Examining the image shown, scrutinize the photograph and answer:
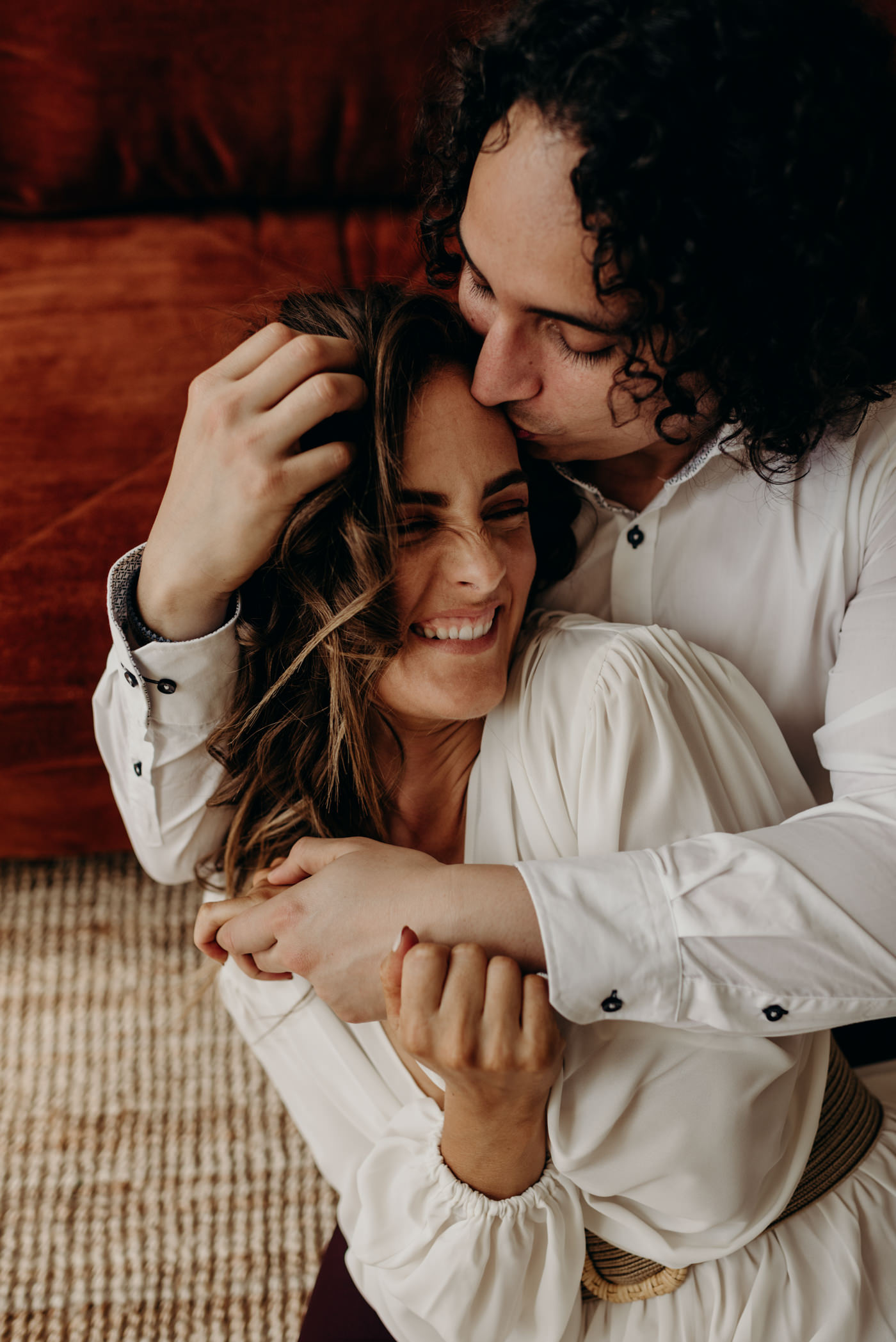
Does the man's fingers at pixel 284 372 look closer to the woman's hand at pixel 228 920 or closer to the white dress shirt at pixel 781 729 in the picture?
the white dress shirt at pixel 781 729

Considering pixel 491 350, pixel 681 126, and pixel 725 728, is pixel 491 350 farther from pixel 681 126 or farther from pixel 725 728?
pixel 725 728

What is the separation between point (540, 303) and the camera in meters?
0.93

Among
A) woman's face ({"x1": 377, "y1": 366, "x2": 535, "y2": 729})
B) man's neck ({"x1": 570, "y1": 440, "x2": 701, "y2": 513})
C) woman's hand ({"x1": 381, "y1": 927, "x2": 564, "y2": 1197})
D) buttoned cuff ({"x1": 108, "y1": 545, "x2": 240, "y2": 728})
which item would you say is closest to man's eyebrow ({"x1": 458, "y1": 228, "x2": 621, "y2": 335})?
woman's face ({"x1": 377, "y1": 366, "x2": 535, "y2": 729})

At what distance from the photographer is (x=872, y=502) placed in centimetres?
112

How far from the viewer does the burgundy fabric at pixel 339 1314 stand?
1.15m

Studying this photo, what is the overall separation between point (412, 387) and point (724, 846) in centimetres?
56

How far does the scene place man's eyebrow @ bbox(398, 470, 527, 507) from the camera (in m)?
1.02

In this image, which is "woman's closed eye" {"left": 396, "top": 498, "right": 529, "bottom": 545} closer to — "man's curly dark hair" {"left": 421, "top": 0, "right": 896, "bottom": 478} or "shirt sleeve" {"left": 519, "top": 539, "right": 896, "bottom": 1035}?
"man's curly dark hair" {"left": 421, "top": 0, "right": 896, "bottom": 478}

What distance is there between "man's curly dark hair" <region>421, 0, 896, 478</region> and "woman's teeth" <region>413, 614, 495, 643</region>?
289 millimetres

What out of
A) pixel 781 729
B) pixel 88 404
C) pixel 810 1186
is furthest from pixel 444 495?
pixel 88 404

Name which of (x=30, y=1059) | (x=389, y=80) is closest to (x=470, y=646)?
(x=30, y=1059)

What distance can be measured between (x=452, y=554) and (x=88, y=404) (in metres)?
0.96

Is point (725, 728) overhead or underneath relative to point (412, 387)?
underneath

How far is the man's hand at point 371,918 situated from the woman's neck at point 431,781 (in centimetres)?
26
